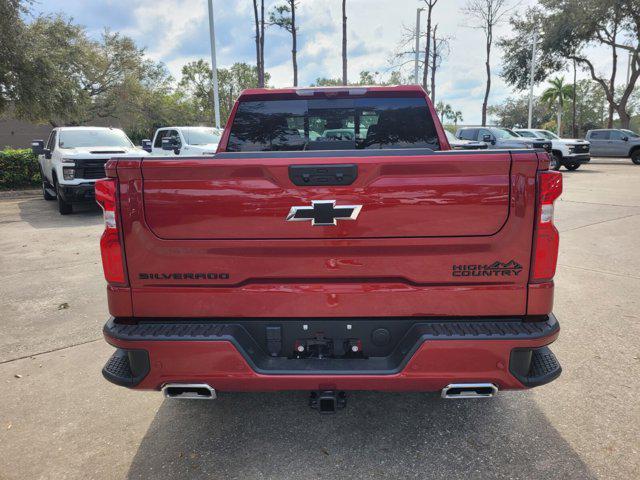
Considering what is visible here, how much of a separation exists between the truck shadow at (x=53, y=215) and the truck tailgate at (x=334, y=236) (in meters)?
8.82

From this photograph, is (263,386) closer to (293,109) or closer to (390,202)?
(390,202)

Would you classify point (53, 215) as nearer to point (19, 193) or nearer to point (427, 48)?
point (19, 193)

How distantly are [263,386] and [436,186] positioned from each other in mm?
1302

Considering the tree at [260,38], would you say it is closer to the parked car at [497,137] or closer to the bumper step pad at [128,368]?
the parked car at [497,137]

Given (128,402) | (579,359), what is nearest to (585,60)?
(579,359)

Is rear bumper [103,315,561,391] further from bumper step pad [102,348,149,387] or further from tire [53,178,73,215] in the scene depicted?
tire [53,178,73,215]

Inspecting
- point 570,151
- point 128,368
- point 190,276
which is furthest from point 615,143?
point 128,368

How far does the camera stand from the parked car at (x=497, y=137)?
19.8 m

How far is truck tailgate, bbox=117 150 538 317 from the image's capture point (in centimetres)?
220

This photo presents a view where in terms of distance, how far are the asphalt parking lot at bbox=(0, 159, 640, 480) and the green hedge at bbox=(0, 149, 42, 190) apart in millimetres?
13712

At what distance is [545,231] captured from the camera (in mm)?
2234

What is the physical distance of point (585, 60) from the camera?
34781mm

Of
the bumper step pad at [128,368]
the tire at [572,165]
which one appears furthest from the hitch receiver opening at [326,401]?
the tire at [572,165]

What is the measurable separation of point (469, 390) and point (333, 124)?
7.60 ft
